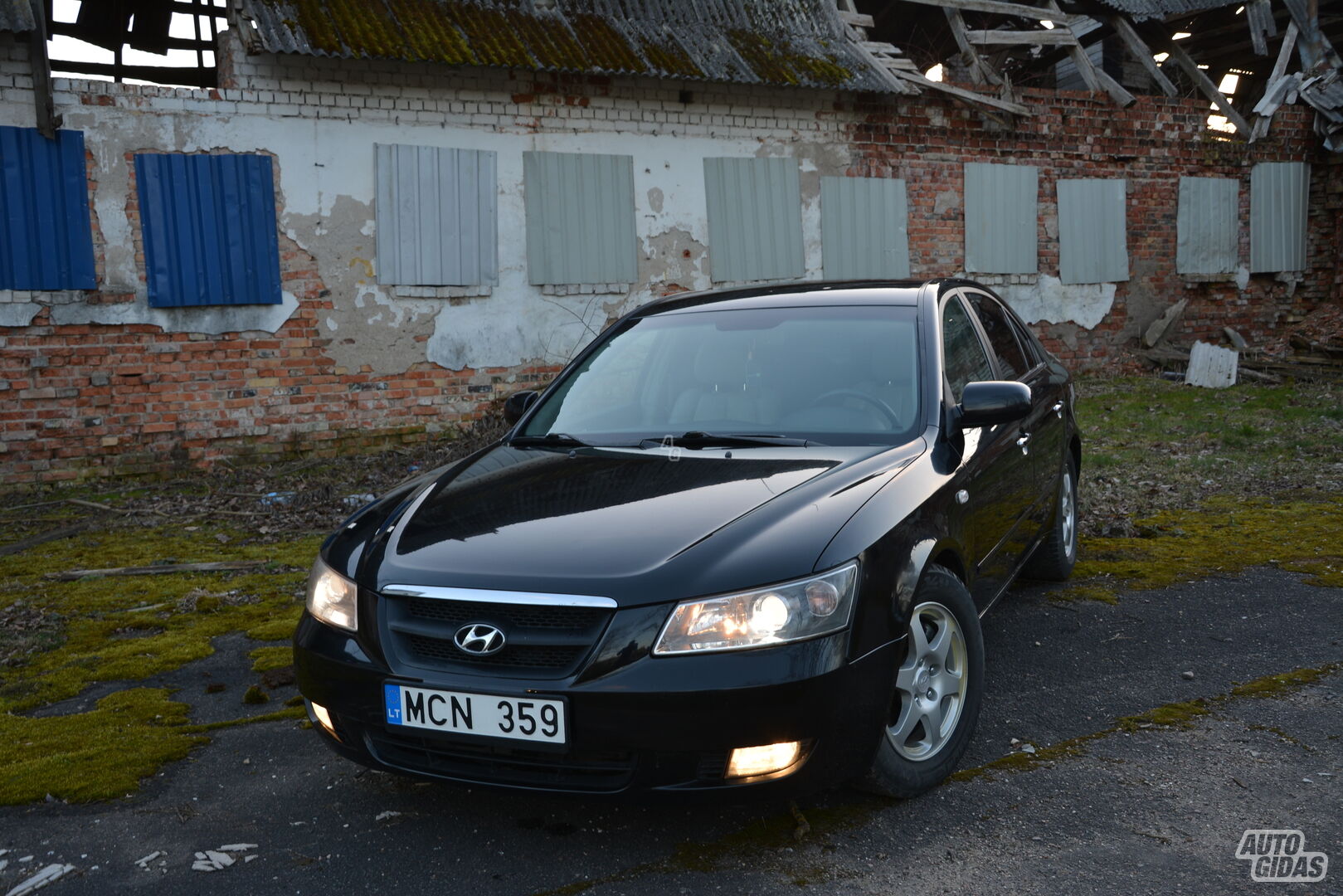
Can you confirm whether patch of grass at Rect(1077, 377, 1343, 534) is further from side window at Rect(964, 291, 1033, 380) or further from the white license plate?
the white license plate

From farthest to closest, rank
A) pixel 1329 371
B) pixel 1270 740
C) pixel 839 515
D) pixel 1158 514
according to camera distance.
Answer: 1. pixel 1329 371
2. pixel 1158 514
3. pixel 1270 740
4. pixel 839 515

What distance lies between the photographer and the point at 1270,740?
3.39 metres

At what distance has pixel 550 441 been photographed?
3830 millimetres

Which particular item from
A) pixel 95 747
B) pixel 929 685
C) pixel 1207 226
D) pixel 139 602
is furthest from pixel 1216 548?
pixel 1207 226

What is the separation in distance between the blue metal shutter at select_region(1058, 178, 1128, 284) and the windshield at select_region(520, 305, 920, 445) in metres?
10.7

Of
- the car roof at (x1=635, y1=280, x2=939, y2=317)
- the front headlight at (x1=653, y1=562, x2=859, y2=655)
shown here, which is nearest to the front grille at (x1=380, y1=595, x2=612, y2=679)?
the front headlight at (x1=653, y1=562, x2=859, y2=655)

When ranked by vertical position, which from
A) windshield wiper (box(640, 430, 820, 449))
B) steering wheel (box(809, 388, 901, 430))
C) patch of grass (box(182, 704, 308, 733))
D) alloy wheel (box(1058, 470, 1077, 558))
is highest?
steering wheel (box(809, 388, 901, 430))

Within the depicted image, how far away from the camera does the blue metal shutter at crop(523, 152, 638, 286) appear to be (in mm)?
10625

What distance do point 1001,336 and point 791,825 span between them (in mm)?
2630

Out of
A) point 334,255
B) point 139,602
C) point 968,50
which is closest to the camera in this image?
point 139,602

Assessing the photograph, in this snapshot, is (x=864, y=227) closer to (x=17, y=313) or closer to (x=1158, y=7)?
(x=1158, y=7)

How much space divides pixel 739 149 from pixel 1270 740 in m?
9.16

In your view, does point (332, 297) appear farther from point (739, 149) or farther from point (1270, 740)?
point (1270, 740)

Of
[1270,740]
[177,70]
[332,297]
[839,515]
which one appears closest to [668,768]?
[839,515]
